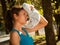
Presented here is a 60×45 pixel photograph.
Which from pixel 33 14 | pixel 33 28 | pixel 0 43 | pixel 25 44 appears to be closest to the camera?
pixel 25 44

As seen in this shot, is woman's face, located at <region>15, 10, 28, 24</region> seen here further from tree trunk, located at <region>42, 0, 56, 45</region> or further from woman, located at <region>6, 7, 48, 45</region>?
tree trunk, located at <region>42, 0, 56, 45</region>

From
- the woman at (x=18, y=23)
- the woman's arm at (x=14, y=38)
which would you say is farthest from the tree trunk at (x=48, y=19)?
the woman's arm at (x=14, y=38)

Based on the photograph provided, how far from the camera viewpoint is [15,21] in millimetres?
2727

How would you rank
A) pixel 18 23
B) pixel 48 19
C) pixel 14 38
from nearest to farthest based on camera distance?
pixel 14 38 → pixel 18 23 → pixel 48 19

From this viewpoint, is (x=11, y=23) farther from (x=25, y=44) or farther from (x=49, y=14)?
(x=49, y=14)

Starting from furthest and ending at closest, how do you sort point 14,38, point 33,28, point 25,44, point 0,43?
point 0,43 → point 33,28 → point 25,44 → point 14,38

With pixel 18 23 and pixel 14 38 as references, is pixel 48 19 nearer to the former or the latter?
pixel 18 23

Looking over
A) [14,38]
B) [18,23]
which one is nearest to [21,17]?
[18,23]

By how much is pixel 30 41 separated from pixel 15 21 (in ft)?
1.01

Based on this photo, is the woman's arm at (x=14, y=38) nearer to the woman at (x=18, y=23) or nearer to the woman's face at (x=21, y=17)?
the woman at (x=18, y=23)

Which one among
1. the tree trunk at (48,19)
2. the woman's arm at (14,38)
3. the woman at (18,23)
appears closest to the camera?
the woman's arm at (14,38)

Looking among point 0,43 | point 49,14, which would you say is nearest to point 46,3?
point 49,14

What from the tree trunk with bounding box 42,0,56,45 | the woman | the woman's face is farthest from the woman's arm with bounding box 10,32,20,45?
the tree trunk with bounding box 42,0,56,45

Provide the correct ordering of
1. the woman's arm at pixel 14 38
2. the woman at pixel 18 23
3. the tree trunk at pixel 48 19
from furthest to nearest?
the tree trunk at pixel 48 19 < the woman at pixel 18 23 < the woman's arm at pixel 14 38
